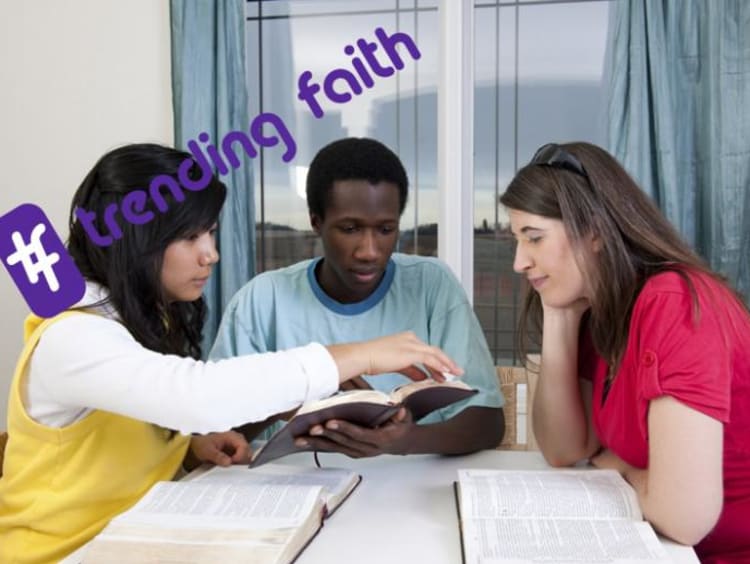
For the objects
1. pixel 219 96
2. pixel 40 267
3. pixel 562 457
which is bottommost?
pixel 562 457

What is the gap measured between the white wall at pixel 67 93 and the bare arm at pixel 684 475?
2249 mm

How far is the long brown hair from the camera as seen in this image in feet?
3.95

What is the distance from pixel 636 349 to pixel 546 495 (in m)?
0.27

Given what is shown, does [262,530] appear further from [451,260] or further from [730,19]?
[730,19]

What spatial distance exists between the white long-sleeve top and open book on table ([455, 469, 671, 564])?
26cm

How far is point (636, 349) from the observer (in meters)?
1.13

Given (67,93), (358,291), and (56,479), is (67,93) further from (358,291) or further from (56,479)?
(56,479)

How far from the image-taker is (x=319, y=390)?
40.8 inches

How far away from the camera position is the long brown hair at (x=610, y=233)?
1.21 meters

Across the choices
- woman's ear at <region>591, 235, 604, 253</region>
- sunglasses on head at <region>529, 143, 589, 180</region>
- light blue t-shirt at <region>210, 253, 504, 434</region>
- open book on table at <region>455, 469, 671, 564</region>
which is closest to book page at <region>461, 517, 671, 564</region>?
open book on table at <region>455, 469, 671, 564</region>

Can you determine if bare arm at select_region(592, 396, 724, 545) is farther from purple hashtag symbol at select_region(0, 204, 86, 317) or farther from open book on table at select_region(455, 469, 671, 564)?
purple hashtag symbol at select_region(0, 204, 86, 317)

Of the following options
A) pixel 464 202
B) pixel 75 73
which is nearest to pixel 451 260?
pixel 464 202

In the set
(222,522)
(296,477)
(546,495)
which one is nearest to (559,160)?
(546,495)

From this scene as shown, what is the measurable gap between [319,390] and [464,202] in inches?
71.9
